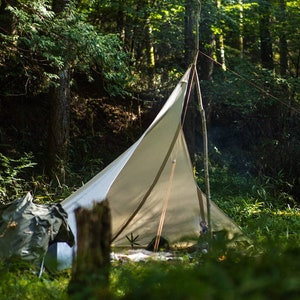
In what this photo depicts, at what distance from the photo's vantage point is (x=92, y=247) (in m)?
2.46

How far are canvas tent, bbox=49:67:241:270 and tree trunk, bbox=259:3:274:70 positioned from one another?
6.16 metres

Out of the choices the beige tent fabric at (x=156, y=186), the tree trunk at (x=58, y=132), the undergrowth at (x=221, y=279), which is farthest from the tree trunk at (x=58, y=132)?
the undergrowth at (x=221, y=279)

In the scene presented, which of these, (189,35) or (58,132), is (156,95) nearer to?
(189,35)

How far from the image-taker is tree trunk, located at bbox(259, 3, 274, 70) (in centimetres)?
1127

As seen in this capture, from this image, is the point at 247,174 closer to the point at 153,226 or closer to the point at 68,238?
the point at 153,226

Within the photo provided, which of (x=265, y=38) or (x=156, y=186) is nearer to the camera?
(x=156, y=186)

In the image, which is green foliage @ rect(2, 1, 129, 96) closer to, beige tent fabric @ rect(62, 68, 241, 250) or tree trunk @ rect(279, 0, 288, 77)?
beige tent fabric @ rect(62, 68, 241, 250)

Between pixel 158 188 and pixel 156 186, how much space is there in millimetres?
37

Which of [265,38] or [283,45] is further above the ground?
[265,38]

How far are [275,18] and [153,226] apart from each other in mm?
7012

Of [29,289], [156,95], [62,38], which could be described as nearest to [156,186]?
[62,38]

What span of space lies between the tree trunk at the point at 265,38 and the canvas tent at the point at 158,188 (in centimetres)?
616

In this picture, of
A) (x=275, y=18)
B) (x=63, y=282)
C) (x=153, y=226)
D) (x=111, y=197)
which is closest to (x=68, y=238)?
(x=63, y=282)

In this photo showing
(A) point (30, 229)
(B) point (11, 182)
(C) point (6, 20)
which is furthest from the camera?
(C) point (6, 20)
